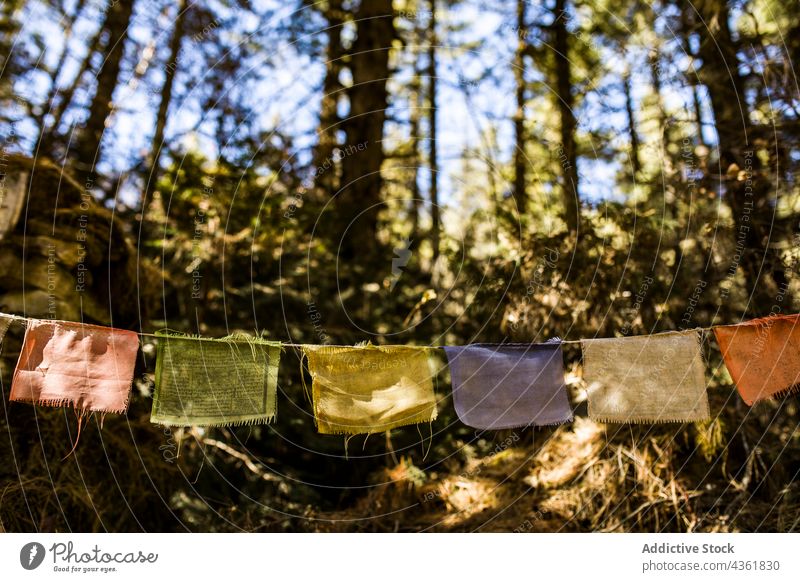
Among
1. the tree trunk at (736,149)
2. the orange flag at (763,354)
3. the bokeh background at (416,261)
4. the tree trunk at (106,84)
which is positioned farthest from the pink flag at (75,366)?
the tree trunk at (736,149)

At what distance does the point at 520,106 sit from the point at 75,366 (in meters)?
6.88

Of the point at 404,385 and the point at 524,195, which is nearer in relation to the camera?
the point at 404,385

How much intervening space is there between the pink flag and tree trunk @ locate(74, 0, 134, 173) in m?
5.04

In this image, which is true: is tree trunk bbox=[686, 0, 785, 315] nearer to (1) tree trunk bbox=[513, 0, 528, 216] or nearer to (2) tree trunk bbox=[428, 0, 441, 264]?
(1) tree trunk bbox=[513, 0, 528, 216]

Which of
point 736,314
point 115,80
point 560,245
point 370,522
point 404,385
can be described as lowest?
point 370,522

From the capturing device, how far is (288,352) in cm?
766

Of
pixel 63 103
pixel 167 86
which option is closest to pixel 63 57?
pixel 63 103

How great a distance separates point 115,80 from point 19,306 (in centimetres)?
485

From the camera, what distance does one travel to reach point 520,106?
8648 millimetres

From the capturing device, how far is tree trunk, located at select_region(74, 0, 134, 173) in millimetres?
8391

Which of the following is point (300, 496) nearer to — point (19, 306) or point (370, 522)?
point (370, 522)

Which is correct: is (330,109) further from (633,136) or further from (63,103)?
(633,136)

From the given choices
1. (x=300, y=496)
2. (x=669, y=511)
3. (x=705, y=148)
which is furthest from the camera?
(x=300, y=496)

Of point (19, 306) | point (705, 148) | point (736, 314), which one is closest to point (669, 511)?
point (736, 314)
